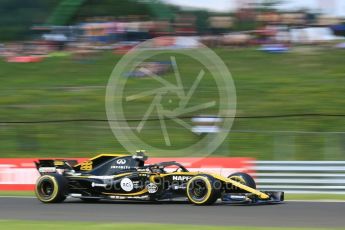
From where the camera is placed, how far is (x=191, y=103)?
73.4 ft

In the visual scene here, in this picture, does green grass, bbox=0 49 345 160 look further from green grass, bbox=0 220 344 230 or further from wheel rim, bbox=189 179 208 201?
green grass, bbox=0 220 344 230

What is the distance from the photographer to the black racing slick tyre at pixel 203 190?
11.1 m

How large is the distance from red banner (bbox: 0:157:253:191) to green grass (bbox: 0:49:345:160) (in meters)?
0.72

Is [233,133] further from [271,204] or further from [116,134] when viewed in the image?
[271,204]

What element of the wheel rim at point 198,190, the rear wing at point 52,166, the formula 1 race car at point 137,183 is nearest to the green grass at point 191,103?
the formula 1 race car at point 137,183

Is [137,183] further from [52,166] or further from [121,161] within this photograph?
[52,166]

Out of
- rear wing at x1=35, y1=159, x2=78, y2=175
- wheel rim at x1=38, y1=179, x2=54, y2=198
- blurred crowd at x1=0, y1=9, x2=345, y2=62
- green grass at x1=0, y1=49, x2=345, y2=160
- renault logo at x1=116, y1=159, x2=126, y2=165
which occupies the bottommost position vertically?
wheel rim at x1=38, y1=179, x2=54, y2=198

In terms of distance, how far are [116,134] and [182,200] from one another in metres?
6.49

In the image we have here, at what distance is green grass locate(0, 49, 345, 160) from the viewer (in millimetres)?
17219

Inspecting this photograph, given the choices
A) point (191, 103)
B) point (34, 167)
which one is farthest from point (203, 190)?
point (191, 103)

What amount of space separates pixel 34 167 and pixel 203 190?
6.70 m

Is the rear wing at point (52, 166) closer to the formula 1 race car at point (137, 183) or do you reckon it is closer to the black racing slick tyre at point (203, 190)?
the formula 1 race car at point (137, 183)
